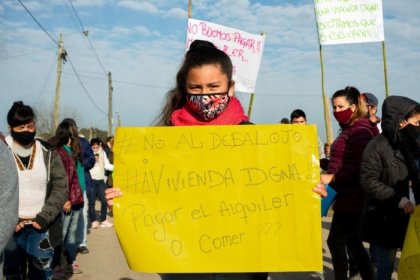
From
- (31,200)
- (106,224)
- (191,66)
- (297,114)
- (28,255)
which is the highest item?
(191,66)

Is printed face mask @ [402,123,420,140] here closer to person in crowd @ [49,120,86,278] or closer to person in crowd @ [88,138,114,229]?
person in crowd @ [49,120,86,278]

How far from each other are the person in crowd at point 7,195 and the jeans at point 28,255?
82.7 inches

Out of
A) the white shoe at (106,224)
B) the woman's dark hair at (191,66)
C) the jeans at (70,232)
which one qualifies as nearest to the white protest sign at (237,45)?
the jeans at (70,232)

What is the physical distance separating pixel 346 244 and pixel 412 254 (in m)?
1.95

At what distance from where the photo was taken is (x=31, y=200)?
3.91 metres

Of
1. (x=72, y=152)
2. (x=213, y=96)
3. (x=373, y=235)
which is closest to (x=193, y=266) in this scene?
(x=213, y=96)

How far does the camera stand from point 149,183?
211 cm

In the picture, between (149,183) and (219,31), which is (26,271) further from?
(219,31)

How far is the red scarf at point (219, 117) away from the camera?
2.19 metres

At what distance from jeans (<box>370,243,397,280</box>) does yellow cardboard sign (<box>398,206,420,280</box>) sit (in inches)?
43.4

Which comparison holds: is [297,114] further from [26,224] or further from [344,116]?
[26,224]

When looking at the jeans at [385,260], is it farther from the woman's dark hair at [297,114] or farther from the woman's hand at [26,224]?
the woman's hand at [26,224]

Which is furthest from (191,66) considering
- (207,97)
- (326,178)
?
(326,178)

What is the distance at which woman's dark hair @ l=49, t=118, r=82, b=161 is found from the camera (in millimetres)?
6133
